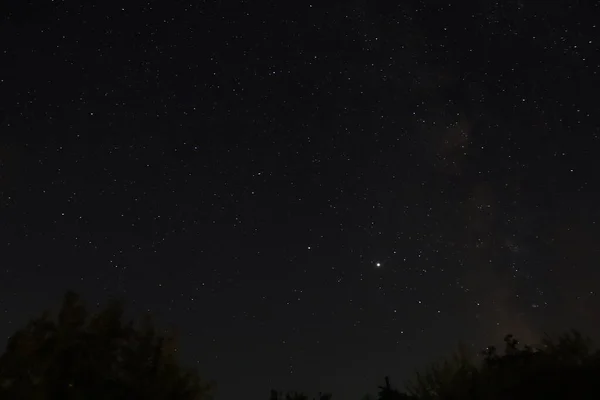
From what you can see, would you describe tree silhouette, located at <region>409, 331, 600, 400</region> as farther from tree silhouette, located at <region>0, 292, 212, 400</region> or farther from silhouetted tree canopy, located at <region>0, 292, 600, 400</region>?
tree silhouette, located at <region>0, 292, 212, 400</region>

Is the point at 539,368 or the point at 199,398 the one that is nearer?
the point at 539,368

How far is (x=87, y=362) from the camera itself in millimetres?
15062

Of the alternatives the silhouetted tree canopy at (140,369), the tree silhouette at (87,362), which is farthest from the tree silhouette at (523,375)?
the tree silhouette at (87,362)

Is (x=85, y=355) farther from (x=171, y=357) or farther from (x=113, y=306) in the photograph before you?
(x=171, y=357)

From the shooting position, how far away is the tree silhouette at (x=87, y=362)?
14.6 meters

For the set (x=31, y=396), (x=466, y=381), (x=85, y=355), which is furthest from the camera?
(x=466, y=381)

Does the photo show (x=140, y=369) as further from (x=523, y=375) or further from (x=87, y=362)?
(x=523, y=375)

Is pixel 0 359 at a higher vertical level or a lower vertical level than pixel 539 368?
higher

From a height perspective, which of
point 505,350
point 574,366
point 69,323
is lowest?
point 574,366

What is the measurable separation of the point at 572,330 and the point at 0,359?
53.8ft

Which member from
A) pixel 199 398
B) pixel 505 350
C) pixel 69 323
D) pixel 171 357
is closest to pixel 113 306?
pixel 69 323

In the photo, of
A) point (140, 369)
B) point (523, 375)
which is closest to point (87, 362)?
point (140, 369)

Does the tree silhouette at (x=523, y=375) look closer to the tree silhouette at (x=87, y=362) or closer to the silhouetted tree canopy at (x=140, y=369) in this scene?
the silhouetted tree canopy at (x=140, y=369)

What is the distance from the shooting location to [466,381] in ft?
57.5
